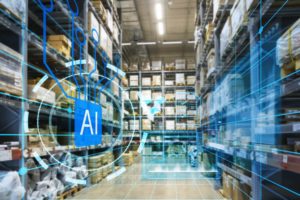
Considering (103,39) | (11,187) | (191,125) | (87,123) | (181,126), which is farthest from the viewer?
(181,126)

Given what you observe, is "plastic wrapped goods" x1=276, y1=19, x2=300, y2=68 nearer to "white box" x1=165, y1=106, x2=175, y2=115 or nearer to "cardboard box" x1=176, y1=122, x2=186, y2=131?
"cardboard box" x1=176, y1=122, x2=186, y2=131

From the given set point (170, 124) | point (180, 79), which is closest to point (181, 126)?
point (170, 124)

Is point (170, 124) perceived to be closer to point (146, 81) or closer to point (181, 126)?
point (181, 126)

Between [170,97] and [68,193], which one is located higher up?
[170,97]

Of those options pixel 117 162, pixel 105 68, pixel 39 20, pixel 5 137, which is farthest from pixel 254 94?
pixel 117 162

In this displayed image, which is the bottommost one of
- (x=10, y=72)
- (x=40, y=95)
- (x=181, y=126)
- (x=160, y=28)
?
(x=181, y=126)

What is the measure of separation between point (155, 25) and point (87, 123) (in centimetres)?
842

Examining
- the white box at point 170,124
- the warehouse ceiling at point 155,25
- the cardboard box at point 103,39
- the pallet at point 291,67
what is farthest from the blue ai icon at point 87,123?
the warehouse ceiling at point 155,25

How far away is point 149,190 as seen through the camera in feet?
14.5

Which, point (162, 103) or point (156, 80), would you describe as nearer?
point (162, 103)

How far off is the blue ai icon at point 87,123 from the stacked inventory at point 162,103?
1856 millimetres

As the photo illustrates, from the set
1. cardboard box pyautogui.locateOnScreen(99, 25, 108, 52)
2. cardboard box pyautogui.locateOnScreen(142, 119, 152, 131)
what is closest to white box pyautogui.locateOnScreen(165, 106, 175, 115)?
cardboard box pyautogui.locateOnScreen(142, 119, 152, 131)

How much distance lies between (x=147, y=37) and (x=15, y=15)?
10.9 m

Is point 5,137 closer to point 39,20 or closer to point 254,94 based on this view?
point 39,20
